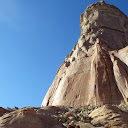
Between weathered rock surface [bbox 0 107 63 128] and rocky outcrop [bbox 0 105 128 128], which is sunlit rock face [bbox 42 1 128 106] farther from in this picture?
weathered rock surface [bbox 0 107 63 128]

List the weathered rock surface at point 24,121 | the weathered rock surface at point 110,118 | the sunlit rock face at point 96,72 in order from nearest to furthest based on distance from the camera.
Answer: the weathered rock surface at point 24,121 → the weathered rock surface at point 110,118 → the sunlit rock face at point 96,72

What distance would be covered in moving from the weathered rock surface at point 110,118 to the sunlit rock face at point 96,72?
784 centimetres

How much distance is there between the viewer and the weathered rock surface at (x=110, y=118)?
11.6 meters

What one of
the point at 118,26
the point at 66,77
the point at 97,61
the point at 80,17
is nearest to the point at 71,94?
the point at 66,77

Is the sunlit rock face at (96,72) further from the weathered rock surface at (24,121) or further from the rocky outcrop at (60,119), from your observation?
the weathered rock surface at (24,121)

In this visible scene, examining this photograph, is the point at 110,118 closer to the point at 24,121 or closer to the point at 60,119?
the point at 60,119

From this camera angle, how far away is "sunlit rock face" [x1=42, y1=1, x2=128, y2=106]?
22102 millimetres

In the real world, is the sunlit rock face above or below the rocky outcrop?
above

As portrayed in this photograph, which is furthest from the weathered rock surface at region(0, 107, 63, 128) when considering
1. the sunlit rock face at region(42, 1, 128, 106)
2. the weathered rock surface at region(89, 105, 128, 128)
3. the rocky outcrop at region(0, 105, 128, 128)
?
the sunlit rock face at region(42, 1, 128, 106)

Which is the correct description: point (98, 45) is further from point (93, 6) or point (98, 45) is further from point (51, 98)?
point (93, 6)

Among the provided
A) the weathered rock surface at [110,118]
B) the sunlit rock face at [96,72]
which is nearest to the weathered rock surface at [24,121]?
the weathered rock surface at [110,118]

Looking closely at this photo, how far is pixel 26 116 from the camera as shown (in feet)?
34.5

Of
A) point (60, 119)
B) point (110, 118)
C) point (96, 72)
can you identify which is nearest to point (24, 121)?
point (60, 119)

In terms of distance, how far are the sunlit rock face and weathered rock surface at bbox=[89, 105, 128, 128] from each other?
7840 millimetres
